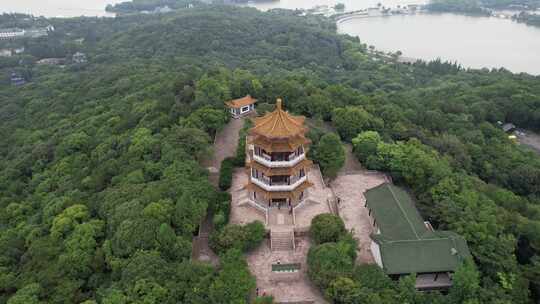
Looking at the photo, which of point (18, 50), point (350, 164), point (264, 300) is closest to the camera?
point (264, 300)

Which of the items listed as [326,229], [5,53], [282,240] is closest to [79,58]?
[5,53]

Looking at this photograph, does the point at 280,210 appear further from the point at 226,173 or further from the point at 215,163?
the point at 215,163

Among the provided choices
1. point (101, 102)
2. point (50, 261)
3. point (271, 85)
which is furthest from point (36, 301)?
point (101, 102)

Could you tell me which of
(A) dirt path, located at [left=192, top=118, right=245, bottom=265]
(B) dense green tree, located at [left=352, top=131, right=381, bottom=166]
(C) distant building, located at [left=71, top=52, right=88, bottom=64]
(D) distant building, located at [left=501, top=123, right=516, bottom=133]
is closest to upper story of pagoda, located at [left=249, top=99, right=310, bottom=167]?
(A) dirt path, located at [left=192, top=118, right=245, bottom=265]

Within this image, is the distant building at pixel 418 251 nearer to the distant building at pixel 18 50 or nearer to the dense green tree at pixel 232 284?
the dense green tree at pixel 232 284

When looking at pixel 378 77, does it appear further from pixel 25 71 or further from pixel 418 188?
pixel 25 71

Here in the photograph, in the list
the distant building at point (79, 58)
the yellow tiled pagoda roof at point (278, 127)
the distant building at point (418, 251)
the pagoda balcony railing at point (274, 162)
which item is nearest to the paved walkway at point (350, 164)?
the pagoda balcony railing at point (274, 162)
